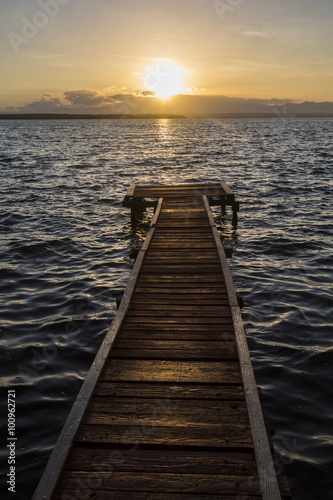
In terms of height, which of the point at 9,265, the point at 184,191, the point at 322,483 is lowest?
the point at 322,483

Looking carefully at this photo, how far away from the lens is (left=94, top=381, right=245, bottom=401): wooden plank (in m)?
4.34

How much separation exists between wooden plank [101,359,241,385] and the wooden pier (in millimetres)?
12

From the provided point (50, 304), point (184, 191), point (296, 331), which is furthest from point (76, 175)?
point (296, 331)

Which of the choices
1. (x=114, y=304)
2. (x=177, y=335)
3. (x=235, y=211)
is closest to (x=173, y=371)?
(x=177, y=335)

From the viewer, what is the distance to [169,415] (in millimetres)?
4059

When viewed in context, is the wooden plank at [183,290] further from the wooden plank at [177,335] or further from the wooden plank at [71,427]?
the wooden plank at [177,335]

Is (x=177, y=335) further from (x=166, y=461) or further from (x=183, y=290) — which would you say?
(x=166, y=461)

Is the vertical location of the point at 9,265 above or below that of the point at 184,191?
below

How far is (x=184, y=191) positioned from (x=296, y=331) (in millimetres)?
10045

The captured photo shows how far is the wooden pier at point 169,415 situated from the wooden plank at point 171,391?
1 cm

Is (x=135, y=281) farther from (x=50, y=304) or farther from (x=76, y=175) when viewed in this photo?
(x=76, y=175)

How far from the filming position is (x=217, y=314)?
6.30 meters

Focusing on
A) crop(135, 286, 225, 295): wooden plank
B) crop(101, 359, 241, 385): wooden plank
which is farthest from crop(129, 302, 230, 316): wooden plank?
crop(101, 359, 241, 385): wooden plank

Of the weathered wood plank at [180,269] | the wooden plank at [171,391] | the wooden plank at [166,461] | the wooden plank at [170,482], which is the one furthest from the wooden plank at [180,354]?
the weathered wood plank at [180,269]
